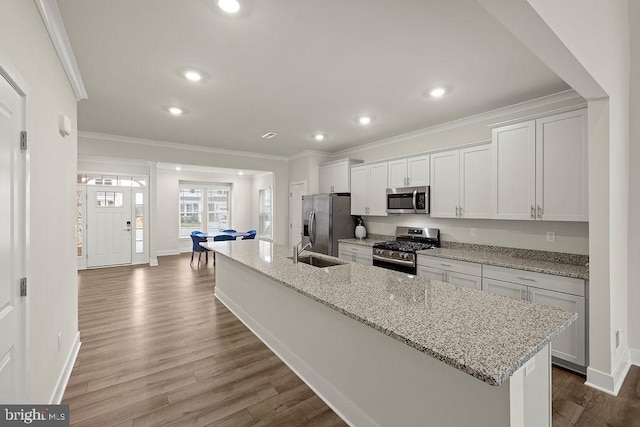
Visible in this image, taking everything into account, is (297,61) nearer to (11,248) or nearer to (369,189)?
(11,248)

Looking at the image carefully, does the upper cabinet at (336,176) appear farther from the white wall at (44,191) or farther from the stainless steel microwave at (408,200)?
the white wall at (44,191)

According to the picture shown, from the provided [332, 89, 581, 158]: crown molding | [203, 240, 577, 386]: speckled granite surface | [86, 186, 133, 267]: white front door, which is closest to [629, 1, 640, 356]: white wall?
[332, 89, 581, 158]: crown molding

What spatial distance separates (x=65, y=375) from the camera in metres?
2.29

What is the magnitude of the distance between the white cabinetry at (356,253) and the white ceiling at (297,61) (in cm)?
193

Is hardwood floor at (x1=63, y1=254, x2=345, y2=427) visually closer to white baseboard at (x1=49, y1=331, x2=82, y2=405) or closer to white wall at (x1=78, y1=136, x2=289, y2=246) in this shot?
white baseboard at (x1=49, y1=331, x2=82, y2=405)

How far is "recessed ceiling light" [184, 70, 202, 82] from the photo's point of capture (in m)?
2.67

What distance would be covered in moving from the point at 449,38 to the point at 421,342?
2092 mm

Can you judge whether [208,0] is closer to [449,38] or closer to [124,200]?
[449,38]

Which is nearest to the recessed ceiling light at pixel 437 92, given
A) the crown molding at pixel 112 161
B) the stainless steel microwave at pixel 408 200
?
the stainless steel microwave at pixel 408 200

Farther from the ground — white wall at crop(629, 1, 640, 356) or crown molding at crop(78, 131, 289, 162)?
crown molding at crop(78, 131, 289, 162)

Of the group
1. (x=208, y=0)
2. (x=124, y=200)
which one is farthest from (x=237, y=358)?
(x=124, y=200)

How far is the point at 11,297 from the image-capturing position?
134 cm

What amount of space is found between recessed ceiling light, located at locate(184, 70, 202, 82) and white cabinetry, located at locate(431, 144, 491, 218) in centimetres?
304

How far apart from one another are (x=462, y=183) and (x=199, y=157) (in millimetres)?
4635
